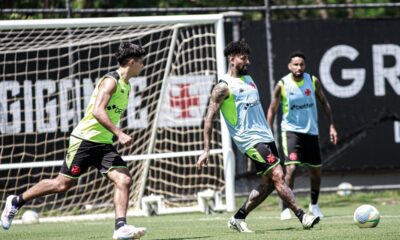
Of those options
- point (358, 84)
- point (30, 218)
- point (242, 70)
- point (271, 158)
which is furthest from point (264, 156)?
point (358, 84)

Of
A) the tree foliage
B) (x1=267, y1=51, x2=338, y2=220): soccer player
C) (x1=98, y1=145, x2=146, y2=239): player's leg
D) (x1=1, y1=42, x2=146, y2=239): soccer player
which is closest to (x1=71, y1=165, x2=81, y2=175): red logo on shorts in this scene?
(x1=1, y1=42, x2=146, y2=239): soccer player

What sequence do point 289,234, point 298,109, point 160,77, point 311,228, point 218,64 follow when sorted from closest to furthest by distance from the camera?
point 289,234
point 311,228
point 298,109
point 218,64
point 160,77

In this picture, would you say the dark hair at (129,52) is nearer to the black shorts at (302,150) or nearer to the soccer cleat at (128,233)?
the soccer cleat at (128,233)

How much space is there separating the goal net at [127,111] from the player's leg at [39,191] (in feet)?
11.9

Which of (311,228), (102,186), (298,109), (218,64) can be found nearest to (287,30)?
(218,64)

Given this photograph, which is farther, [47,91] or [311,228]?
[47,91]

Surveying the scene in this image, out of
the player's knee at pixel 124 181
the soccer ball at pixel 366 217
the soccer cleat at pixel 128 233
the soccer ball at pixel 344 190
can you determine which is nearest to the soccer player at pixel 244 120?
the soccer ball at pixel 366 217

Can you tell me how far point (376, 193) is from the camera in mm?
16281

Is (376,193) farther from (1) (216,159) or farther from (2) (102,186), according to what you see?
(2) (102,186)

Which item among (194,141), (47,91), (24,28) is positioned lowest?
(194,141)

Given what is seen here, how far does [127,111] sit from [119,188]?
246 inches

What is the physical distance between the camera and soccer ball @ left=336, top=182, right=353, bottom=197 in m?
15.6

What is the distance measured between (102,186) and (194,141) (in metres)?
1.67

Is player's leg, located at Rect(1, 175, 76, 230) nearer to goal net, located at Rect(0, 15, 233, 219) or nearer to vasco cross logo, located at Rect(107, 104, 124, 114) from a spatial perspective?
vasco cross logo, located at Rect(107, 104, 124, 114)
